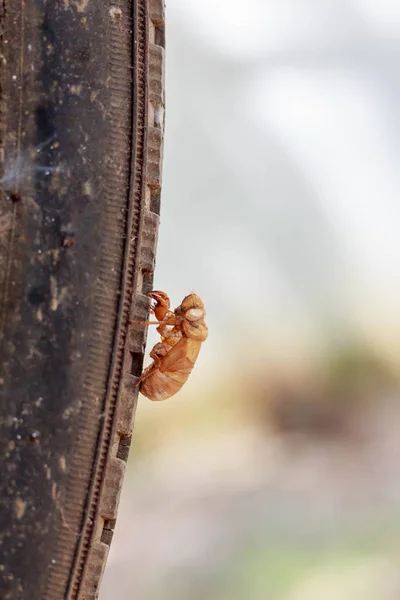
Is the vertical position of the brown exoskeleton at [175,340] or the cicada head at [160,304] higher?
the cicada head at [160,304]

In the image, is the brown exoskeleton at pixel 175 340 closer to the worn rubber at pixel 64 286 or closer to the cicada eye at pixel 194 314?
the cicada eye at pixel 194 314

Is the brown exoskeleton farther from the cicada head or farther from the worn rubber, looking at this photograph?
the worn rubber

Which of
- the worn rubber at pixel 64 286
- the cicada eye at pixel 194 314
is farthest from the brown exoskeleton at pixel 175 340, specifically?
the worn rubber at pixel 64 286

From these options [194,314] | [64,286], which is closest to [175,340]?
[194,314]

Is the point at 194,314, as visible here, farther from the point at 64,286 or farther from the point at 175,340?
the point at 64,286

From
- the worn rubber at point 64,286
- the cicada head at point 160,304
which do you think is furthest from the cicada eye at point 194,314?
the worn rubber at point 64,286

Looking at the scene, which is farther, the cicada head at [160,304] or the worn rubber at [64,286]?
the cicada head at [160,304]
